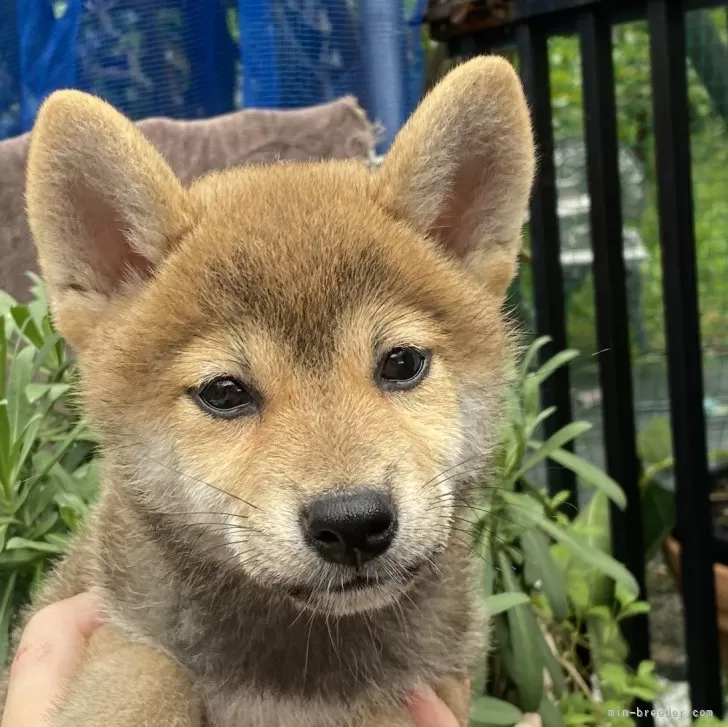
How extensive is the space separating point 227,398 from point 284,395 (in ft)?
0.30

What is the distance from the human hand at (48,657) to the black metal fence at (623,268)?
69.4 inches

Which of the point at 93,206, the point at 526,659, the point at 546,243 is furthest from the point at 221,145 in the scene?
the point at 526,659

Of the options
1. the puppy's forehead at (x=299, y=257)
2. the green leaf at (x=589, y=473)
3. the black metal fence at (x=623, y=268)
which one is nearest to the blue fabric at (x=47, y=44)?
the black metal fence at (x=623, y=268)

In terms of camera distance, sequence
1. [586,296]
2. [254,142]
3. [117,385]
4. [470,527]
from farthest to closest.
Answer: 1. [586,296]
2. [254,142]
3. [470,527]
4. [117,385]

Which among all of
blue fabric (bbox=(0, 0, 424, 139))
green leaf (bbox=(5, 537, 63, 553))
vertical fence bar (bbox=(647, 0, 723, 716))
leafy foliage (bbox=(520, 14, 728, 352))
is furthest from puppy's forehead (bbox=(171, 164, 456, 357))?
leafy foliage (bbox=(520, 14, 728, 352))

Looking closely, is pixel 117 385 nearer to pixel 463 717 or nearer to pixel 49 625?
pixel 49 625

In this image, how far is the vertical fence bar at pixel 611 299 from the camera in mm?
2391

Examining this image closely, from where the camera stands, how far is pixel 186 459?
1082mm

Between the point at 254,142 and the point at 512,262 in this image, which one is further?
the point at 254,142

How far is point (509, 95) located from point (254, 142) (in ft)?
4.65

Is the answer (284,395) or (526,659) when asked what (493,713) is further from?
(284,395)

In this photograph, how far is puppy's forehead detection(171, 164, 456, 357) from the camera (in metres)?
1.06

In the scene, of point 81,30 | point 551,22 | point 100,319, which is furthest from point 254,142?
point 100,319

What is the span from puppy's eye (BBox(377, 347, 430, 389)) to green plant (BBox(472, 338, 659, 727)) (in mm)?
340
